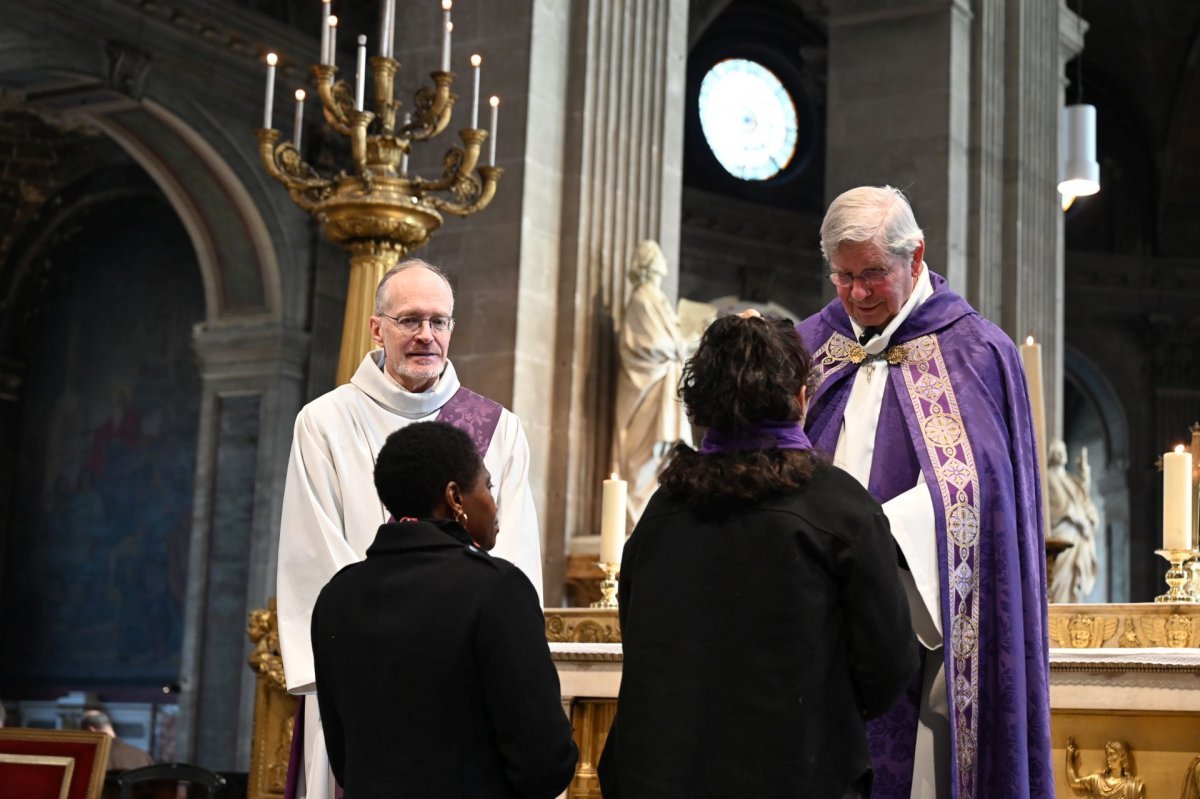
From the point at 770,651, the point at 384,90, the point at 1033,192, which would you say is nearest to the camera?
the point at 770,651

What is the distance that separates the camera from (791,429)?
275cm

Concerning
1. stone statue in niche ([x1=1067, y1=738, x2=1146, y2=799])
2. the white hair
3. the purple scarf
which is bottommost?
stone statue in niche ([x1=1067, y1=738, x2=1146, y2=799])

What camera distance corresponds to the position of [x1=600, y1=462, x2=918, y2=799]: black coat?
103 inches

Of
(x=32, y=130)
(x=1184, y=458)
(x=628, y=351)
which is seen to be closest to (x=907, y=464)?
(x=1184, y=458)

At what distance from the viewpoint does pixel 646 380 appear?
940 cm

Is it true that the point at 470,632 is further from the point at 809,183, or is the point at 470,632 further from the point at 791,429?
the point at 809,183

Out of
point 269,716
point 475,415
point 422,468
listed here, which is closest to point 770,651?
point 422,468

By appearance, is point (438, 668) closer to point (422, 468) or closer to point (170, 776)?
point (422, 468)

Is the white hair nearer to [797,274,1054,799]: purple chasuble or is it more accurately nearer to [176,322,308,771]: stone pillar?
[797,274,1054,799]: purple chasuble

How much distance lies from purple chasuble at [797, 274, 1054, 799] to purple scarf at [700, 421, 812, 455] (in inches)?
26.0

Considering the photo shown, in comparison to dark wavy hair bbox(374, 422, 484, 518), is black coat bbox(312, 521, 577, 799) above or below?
below

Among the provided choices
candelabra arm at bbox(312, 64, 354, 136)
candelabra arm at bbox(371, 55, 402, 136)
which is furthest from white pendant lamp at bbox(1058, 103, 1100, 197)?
candelabra arm at bbox(312, 64, 354, 136)

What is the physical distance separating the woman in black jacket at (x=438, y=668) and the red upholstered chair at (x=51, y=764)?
2.95m

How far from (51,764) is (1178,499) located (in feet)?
11.8
